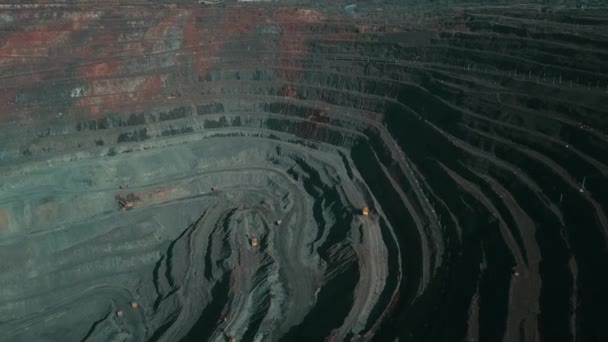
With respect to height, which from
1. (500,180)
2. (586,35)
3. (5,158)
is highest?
(586,35)

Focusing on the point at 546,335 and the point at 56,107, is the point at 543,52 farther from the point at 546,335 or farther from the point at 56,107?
the point at 56,107

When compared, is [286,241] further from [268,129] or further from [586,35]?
[586,35]

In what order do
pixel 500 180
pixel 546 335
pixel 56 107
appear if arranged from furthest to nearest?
pixel 56 107
pixel 500 180
pixel 546 335

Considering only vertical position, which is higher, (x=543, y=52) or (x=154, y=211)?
(x=543, y=52)

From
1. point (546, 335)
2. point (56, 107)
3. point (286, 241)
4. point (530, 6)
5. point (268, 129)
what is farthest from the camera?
point (530, 6)

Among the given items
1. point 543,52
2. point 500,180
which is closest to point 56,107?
point 500,180

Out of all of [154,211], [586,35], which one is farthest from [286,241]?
[586,35]

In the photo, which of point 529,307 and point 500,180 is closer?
point 529,307
